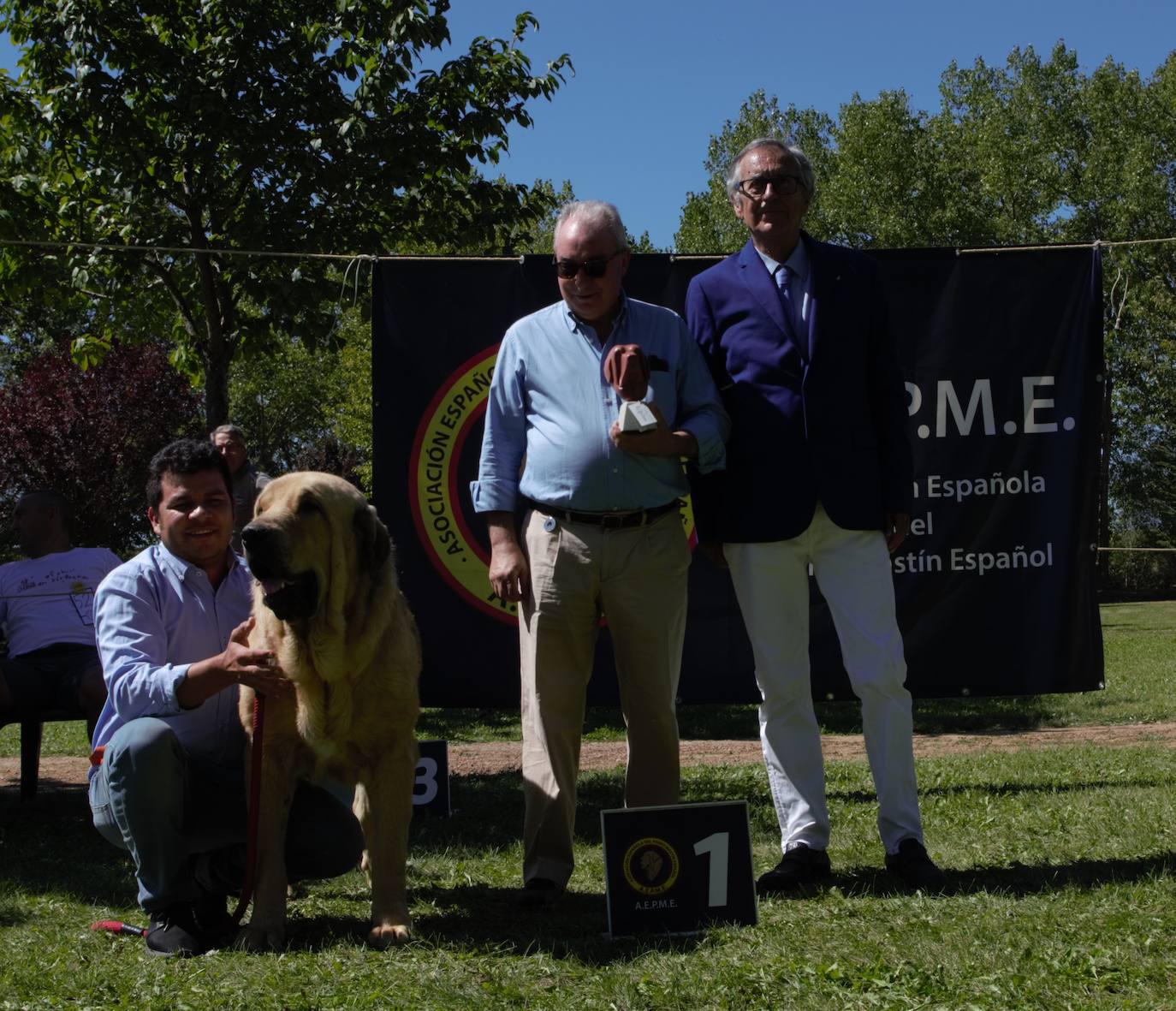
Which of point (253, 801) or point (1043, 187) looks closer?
point (253, 801)

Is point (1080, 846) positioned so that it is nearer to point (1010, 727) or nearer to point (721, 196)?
point (1010, 727)

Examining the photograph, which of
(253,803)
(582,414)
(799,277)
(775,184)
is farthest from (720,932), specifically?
(775,184)

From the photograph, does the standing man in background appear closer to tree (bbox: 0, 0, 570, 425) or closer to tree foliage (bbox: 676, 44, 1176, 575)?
tree (bbox: 0, 0, 570, 425)

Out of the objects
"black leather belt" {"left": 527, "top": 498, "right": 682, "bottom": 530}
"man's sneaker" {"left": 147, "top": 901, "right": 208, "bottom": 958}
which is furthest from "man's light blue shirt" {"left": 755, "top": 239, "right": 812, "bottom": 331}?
"man's sneaker" {"left": 147, "top": 901, "right": 208, "bottom": 958}

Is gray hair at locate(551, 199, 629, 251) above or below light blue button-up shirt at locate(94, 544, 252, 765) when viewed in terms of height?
above

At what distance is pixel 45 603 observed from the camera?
6.23 meters

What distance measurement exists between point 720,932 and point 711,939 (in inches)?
1.5

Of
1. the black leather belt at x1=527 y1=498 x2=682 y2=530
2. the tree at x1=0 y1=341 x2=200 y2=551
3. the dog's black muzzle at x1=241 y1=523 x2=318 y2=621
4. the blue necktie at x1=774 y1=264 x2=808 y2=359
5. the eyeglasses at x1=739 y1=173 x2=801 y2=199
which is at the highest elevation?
the tree at x1=0 y1=341 x2=200 y2=551

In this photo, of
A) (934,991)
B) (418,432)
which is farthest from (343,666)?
(418,432)

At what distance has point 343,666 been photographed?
3477 mm

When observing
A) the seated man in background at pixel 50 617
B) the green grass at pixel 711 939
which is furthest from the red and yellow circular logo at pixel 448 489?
the seated man in background at pixel 50 617

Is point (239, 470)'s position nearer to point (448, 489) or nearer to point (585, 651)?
point (448, 489)

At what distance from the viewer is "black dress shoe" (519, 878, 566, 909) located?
12.7ft

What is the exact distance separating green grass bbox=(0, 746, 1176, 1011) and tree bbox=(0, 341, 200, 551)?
14.4m
